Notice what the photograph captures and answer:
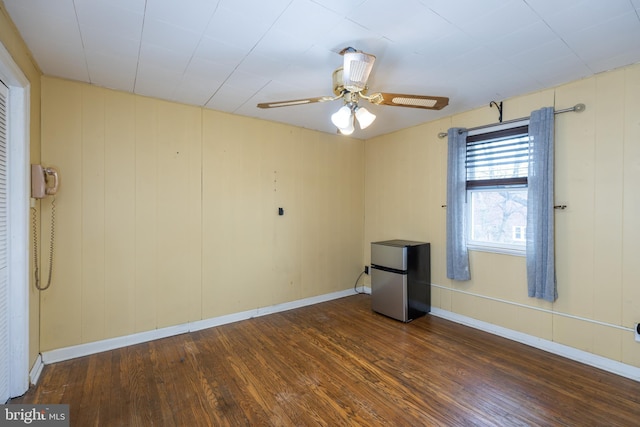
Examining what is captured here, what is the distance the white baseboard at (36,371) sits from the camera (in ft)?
7.21

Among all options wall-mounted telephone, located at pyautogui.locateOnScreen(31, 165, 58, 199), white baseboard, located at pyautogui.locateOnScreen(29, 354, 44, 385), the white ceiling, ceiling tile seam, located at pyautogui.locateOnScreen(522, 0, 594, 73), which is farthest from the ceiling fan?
white baseboard, located at pyautogui.locateOnScreen(29, 354, 44, 385)

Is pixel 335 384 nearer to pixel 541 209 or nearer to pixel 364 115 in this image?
pixel 364 115

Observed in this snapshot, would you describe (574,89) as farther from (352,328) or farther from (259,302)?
(259,302)

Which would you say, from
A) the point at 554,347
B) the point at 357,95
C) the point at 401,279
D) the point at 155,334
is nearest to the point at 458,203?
the point at 401,279

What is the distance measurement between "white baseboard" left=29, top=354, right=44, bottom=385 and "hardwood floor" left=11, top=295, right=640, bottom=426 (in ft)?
0.24

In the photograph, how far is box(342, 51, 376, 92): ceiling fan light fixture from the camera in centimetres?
183

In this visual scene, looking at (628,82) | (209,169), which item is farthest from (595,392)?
(209,169)

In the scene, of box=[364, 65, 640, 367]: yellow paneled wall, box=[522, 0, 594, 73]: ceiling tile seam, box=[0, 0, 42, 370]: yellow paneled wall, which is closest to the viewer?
box=[522, 0, 594, 73]: ceiling tile seam

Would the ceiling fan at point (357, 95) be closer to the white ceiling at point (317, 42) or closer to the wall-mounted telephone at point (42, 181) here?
the white ceiling at point (317, 42)

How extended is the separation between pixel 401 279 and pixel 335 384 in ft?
4.99

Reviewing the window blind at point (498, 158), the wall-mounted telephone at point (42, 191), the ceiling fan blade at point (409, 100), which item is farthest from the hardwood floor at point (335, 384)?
the ceiling fan blade at point (409, 100)

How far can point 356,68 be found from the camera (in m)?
1.88

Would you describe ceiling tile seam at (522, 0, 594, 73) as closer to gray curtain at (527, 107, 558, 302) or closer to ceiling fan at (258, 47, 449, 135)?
gray curtain at (527, 107, 558, 302)

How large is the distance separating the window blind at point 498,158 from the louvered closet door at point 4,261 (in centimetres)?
396
